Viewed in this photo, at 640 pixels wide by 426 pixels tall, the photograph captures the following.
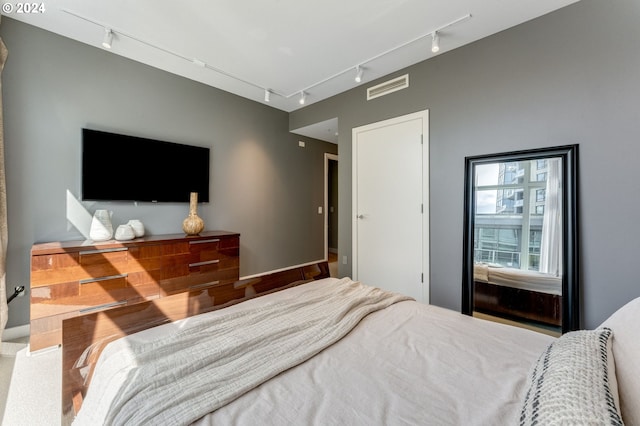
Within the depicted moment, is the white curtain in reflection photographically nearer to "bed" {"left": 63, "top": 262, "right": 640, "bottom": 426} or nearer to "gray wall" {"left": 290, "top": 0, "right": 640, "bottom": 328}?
"gray wall" {"left": 290, "top": 0, "right": 640, "bottom": 328}

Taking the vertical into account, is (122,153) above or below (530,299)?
above

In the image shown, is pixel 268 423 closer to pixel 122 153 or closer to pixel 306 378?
pixel 306 378

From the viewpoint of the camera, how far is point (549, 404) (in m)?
0.62

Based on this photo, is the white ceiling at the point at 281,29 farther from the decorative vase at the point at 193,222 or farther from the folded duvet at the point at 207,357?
the folded duvet at the point at 207,357

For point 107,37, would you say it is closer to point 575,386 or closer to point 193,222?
point 193,222

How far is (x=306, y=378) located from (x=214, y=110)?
11.9ft

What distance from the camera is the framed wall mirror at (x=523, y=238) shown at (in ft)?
6.77

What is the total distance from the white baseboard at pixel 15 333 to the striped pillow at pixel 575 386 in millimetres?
3632

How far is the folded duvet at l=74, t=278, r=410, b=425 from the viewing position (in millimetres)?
756

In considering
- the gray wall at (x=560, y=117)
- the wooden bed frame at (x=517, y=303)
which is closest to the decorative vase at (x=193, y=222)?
the gray wall at (x=560, y=117)

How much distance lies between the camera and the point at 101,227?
8.40 ft

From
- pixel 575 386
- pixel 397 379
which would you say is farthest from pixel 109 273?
pixel 575 386

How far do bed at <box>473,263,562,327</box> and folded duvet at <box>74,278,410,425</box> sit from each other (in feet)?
4.80

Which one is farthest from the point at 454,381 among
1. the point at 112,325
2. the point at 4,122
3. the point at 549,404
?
the point at 4,122
